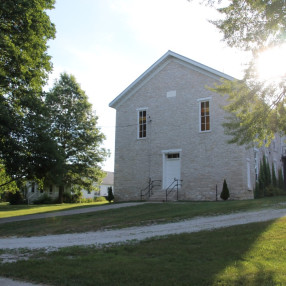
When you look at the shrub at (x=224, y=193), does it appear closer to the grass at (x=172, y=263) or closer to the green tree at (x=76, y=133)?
the grass at (x=172, y=263)

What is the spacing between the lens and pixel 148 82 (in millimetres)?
24078

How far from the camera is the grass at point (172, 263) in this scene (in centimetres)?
497

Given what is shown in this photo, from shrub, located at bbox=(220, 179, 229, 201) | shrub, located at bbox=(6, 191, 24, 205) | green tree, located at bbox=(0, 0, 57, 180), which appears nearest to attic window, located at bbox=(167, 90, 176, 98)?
shrub, located at bbox=(220, 179, 229, 201)

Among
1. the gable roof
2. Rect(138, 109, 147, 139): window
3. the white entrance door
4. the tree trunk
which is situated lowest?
the tree trunk

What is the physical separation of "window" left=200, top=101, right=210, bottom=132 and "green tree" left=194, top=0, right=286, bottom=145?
10025 mm

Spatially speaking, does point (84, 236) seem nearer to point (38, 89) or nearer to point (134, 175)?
point (38, 89)

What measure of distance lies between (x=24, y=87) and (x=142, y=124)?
8.80m

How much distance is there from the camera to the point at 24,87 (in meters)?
18.0

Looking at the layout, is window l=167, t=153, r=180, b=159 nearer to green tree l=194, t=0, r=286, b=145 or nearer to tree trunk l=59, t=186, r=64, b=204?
green tree l=194, t=0, r=286, b=145

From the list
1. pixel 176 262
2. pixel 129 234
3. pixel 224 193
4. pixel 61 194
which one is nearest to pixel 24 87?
pixel 129 234

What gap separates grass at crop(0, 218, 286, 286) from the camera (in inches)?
196

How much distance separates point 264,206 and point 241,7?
27.7 ft

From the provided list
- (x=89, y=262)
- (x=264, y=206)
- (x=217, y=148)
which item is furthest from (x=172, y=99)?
(x=89, y=262)

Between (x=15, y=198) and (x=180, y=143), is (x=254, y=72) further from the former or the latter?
(x=15, y=198)
